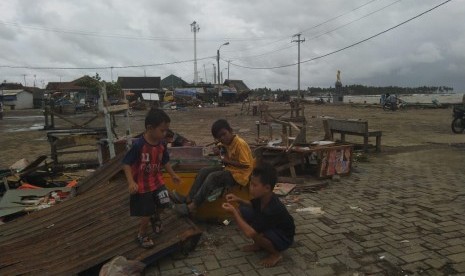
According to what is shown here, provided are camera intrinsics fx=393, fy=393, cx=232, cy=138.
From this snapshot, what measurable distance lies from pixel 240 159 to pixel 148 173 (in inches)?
49.1

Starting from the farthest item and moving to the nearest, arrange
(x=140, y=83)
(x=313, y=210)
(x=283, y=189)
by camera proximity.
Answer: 1. (x=140, y=83)
2. (x=283, y=189)
3. (x=313, y=210)

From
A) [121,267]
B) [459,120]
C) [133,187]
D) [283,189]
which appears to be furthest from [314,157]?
[459,120]

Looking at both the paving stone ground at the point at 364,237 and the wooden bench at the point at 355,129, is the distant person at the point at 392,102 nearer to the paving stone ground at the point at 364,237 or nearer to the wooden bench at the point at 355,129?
the wooden bench at the point at 355,129

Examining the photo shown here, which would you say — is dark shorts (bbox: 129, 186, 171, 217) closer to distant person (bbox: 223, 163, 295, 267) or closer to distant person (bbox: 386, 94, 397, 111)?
distant person (bbox: 223, 163, 295, 267)

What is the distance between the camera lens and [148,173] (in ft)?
13.1

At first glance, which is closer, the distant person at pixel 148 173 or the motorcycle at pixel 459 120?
the distant person at pixel 148 173

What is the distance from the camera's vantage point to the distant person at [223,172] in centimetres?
467

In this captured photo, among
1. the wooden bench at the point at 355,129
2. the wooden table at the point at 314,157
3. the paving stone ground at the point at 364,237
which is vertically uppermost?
the wooden bench at the point at 355,129

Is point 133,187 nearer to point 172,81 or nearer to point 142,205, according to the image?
point 142,205

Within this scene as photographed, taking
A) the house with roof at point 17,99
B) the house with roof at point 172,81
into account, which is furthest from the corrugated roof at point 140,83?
the house with roof at point 17,99

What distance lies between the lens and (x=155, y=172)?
160 inches

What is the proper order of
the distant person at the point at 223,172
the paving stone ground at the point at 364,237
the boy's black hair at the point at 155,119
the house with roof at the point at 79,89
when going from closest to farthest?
the paving stone ground at the point at 364,237 < the boy's black hair at the point at 155,119 < the distant person at the point at 223,172 < the house with roof at the point at 79,89

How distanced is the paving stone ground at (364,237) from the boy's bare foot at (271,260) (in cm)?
5

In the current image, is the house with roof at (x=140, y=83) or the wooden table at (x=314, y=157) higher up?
the house with roof at (x=140, y=83)
